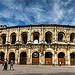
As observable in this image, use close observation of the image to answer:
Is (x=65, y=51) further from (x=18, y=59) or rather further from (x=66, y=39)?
(x=18, y=59)

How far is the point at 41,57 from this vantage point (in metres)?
20.6

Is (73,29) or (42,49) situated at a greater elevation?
(73,29)

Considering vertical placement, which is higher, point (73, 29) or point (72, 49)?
point (73, 29)

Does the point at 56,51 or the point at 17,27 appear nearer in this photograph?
the point at 56,51

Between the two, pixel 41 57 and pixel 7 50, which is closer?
pixel 41 57

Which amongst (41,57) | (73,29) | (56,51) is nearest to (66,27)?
(73,29)

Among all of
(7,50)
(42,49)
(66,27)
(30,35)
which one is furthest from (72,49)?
(7,50)

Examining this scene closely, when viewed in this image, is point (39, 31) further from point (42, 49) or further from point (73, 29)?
point (73, 29)

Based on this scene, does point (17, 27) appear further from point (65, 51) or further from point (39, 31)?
point (65, 51)

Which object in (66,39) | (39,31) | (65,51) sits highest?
(39,31)

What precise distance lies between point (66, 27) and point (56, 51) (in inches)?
232

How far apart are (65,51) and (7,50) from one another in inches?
510

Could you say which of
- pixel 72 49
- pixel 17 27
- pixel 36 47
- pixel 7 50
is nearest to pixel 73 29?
pixel 72 49

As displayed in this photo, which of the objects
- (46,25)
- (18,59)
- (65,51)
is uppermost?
(46,25)
